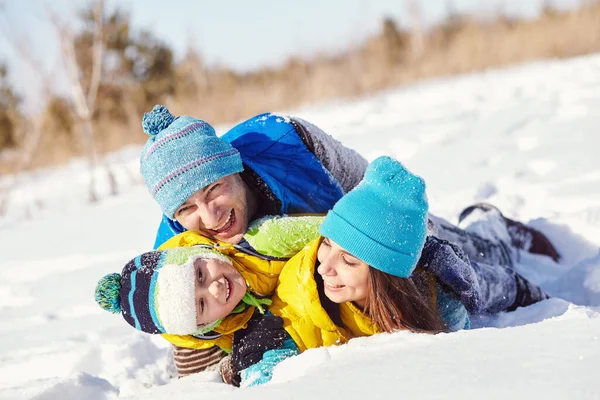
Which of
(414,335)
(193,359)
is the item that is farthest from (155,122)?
(414,335)

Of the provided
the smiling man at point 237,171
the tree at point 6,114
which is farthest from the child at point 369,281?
the tree at point 6,114

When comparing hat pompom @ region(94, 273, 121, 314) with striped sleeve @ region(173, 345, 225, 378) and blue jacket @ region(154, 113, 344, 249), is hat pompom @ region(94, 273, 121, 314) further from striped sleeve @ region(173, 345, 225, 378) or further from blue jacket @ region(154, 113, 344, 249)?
blue jacket @ region(154, 113, 344, 249)

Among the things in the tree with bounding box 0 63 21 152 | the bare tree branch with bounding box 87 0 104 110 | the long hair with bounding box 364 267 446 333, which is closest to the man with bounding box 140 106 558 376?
the long hair with bounding box 364 267 446 333

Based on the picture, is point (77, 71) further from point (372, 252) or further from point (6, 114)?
point (6, 114)

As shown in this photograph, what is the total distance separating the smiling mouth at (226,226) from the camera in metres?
2.00

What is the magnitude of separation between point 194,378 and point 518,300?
1169mm

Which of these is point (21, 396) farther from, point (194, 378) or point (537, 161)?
point (537, 161)

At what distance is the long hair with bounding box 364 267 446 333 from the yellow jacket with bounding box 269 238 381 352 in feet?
0.18

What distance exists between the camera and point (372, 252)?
5.36ft

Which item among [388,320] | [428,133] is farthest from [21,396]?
[428,133]

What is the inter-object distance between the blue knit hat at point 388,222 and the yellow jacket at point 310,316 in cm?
16

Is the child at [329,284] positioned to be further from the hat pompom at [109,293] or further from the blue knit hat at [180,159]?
the blue knit hat at [180,159]

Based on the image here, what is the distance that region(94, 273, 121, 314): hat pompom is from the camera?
1.74 m

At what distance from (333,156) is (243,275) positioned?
72 cm
